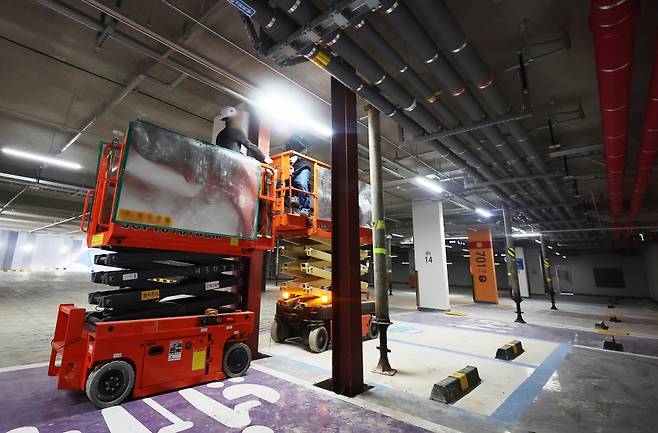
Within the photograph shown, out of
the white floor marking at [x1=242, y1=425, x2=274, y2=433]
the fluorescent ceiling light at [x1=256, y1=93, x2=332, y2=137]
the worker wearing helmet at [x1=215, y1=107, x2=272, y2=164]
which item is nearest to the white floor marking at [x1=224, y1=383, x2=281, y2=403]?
the white floor marking at [x1=242, y1=425, x2=274, y2=433]

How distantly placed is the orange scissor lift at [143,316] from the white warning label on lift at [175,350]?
0.01m

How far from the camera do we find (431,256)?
13438 millimetres

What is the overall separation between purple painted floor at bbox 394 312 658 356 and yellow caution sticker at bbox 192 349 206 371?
24.2 ft

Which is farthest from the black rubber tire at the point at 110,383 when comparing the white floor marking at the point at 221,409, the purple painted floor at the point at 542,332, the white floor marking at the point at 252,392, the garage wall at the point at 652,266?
the garage wall at the point at 652,266

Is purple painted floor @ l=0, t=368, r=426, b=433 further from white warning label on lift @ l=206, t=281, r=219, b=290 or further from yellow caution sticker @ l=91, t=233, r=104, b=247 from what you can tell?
yellow caution sticker @ l=91, t=233, r=104, b=247

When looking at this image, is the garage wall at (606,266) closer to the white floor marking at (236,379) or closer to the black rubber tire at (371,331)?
the black rubber tire at (371,331)

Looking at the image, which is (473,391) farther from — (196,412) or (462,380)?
(196,412)

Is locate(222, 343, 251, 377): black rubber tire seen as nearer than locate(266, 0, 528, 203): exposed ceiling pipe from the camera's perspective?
No

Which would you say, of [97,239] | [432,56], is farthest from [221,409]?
[432,56]

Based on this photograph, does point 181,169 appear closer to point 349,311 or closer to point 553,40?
point 349,311

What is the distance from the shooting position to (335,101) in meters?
4.71

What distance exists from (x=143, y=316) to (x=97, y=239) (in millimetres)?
1064

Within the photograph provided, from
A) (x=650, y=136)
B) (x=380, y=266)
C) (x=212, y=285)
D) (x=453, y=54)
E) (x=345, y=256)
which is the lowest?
(x=212, y=285)

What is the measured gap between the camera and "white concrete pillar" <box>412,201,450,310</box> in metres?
12.9
